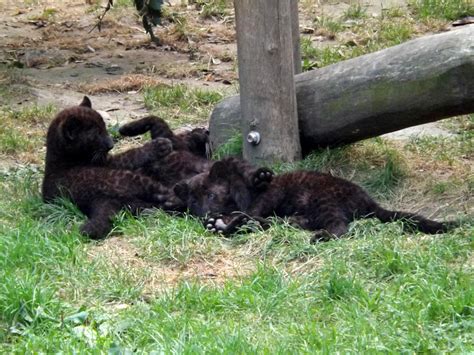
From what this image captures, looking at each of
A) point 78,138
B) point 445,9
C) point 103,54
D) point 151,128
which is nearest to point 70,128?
point 78,138

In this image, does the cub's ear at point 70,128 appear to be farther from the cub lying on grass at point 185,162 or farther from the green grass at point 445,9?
the green grass at point 445,9

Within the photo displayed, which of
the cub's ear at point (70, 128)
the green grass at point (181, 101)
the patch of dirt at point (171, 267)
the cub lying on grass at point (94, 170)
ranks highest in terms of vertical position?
the cub's ear at point (70, 128)

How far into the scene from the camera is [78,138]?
8.57 m

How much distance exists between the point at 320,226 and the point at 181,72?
610 centimetres

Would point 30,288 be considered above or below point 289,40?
below

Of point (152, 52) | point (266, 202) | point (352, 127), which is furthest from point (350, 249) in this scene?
point (152, 52)

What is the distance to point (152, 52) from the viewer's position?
1441 centimetres

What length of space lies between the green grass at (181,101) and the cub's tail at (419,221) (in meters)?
4.05

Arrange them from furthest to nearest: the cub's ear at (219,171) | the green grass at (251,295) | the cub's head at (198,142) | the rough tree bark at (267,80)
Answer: the cub's head at (198,142), the rough tree bark at (267,80), the cub's ear at (219,171), the green grass at (251,295)

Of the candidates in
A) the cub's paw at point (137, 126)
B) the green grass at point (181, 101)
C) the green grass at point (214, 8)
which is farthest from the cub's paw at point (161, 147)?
the green grass at point (214, 8)

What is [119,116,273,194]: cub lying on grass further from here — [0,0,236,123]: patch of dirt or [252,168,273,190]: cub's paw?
[0,0,236,123]: patch of dirt

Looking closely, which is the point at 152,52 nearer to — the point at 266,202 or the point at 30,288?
the point at 266,202

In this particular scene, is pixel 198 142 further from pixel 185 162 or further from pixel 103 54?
pixel 103 54

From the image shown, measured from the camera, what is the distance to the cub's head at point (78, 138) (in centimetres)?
857
